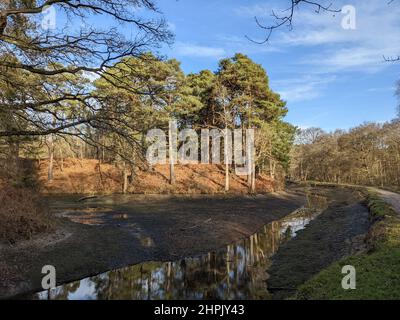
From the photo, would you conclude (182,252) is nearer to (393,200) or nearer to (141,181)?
(393,200)

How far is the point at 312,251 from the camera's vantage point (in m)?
14.7

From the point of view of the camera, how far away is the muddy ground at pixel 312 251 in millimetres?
11044

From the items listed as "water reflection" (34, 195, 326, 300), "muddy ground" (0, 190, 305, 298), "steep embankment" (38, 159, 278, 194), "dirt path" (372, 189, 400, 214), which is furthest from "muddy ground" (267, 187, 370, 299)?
"steep embankment" (38, 159, 278, 194)

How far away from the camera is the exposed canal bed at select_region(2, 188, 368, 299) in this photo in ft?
33.6

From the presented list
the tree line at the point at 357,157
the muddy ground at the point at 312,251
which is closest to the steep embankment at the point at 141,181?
the muddy ground at the point at 312,251

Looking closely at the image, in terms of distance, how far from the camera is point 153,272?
1196cm

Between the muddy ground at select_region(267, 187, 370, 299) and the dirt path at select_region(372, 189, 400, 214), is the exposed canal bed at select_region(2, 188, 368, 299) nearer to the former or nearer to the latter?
the muddy ground at select_region(267, 187, 370, 299)

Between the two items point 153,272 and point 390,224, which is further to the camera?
point 390,224

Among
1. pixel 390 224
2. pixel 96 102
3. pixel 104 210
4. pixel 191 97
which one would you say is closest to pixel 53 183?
pixel 104 210

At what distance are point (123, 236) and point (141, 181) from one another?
23.1 metres

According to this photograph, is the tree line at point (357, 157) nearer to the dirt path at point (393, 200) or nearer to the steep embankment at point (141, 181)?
the dirt path at point (393, 200)

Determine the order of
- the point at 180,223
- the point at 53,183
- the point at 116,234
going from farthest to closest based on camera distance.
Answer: the point at 53,183 → the point at 180,223 → the point at 116,234
